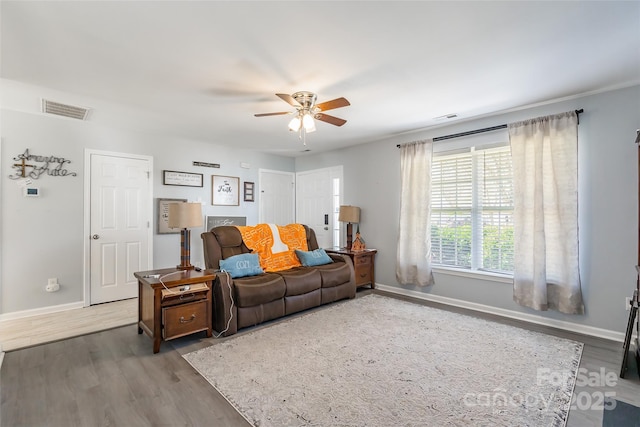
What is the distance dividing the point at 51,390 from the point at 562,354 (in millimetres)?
4006

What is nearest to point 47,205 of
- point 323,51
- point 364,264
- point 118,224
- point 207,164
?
point 118,224

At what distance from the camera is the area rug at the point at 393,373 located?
6.06 feet

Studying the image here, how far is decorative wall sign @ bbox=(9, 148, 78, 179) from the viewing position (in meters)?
3.56

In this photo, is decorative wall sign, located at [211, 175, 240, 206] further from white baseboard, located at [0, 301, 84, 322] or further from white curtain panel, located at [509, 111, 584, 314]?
white curtain panel, located at [509, 111, 584, 314]

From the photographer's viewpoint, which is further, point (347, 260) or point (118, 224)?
point (347, 260)

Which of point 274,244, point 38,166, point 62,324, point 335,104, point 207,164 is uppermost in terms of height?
point 335,104

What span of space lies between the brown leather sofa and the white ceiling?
1663 millimetres

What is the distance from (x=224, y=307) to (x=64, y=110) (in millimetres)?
3050

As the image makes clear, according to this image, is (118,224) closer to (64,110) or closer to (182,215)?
(64,110)

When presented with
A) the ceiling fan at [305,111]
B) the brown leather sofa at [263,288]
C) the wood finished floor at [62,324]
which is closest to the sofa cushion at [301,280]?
the brown leather sofa at [263,288]

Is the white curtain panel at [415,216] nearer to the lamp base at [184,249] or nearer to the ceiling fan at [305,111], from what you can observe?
the ceiling fan at [305,111]

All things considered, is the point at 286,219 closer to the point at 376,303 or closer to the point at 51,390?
the point at 376,303

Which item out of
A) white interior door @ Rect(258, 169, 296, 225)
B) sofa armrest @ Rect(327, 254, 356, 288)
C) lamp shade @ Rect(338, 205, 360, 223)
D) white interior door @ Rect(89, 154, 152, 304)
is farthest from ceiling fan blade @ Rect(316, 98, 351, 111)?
white interior door @ Rect(258, 169, 296, 225)

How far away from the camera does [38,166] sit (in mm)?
3695
